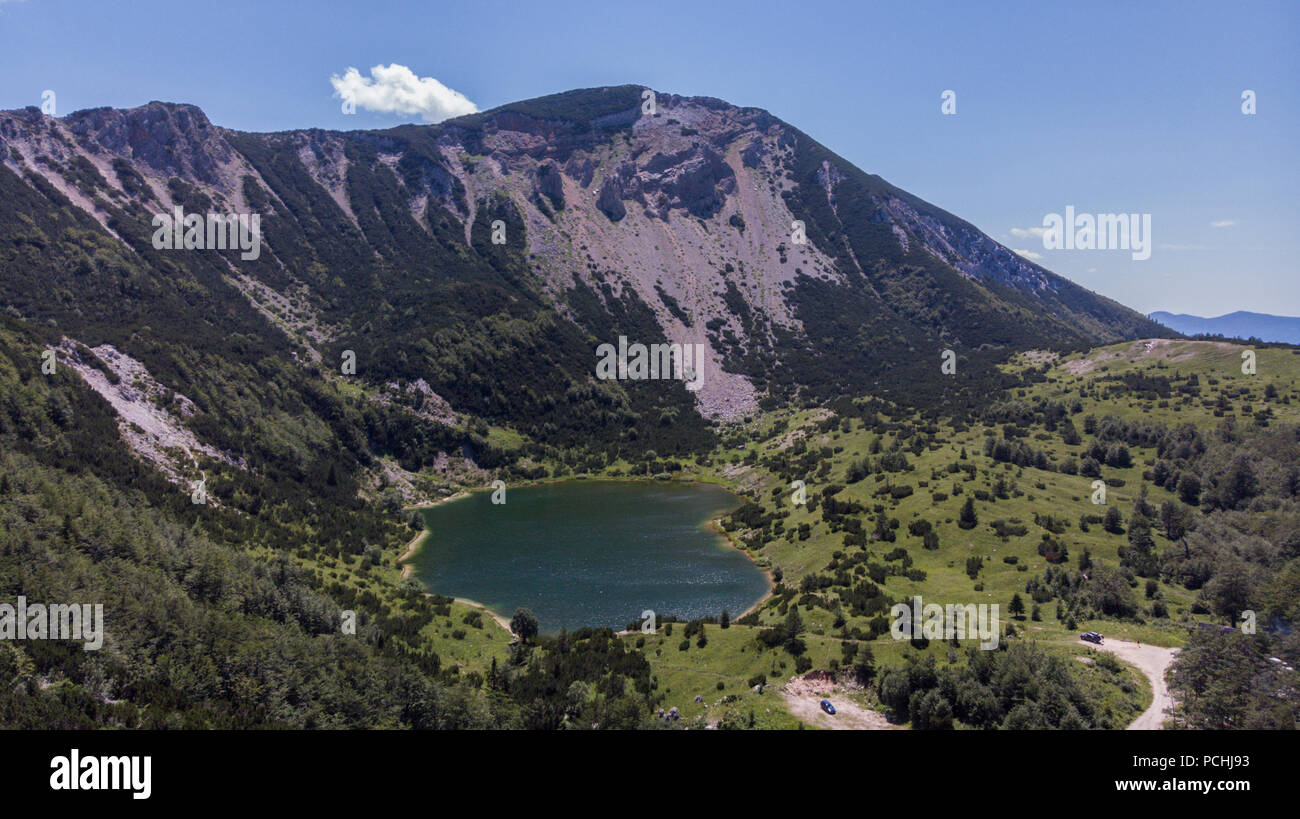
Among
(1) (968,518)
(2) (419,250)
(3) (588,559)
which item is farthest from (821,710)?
(2) (419,250)

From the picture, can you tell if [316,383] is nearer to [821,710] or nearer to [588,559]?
[588,559]

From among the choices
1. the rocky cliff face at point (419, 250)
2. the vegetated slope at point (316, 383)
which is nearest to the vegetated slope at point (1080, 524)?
the vegetated slope at point (316, 383)

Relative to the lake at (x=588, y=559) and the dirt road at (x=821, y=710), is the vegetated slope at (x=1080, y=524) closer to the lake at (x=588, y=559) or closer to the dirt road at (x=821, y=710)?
the dirt road at (x=821, y=710)

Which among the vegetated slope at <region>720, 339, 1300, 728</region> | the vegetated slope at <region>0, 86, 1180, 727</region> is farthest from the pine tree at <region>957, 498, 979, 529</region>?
the vegetated slope at <region>0, 86, 1180, 727</region>

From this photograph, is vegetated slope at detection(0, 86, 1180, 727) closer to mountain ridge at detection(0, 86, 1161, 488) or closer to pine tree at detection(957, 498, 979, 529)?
mountain ridge at detection(0, 86, 1161, 488)
